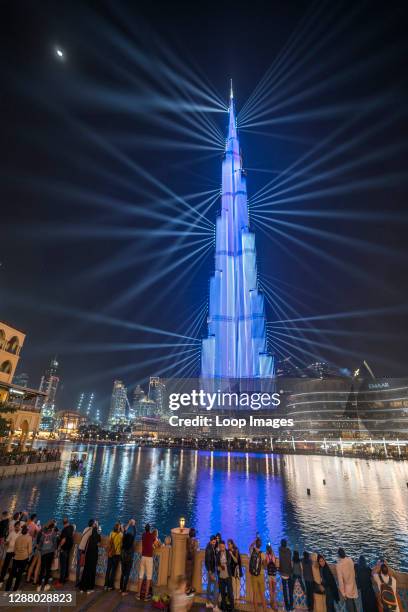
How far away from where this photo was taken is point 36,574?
809 cm

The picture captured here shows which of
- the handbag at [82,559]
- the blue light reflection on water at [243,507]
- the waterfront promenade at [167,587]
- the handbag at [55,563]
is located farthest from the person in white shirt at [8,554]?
the blue light reflection on water at [243,507]

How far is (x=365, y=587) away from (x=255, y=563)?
251cm

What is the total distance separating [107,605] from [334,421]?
471ft

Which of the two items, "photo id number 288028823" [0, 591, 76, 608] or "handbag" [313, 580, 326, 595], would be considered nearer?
"photo id number 288028823" [0, 591, 76, 608]

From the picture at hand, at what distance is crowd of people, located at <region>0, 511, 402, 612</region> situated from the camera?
7.21 metres

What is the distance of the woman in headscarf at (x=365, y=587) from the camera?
7.06m

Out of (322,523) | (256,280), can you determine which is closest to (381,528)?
(322,523)

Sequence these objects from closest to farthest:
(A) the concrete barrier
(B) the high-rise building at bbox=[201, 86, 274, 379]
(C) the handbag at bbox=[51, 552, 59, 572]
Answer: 1. (C) the handbag at bbox=[51, 552, 59, 572]
2. (A) the concrete barrier
3. (B) the high-rise building at bbox=[201, 86, 274, 379]

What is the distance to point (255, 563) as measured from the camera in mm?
7785

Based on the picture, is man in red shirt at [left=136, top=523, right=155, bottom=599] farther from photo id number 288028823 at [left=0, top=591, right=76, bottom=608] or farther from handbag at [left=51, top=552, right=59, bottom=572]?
photo id number 288028823 at [left=0, top=591, right=76, bottom=608]

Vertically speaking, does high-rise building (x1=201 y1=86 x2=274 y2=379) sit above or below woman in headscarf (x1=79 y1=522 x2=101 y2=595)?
above

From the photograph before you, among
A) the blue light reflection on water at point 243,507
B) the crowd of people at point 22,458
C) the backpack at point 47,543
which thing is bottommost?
the blue light reflection on water at point 243,507

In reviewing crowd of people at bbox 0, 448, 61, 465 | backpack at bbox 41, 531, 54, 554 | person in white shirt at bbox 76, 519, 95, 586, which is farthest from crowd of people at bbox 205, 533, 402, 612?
crowd of people at bbox 0, 448, 61, 465

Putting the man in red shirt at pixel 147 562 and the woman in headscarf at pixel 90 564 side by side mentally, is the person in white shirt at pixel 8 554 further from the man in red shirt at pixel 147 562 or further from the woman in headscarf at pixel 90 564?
the man in red shirt at pixel 147 562
